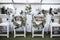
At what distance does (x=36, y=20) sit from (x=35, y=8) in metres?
0.55

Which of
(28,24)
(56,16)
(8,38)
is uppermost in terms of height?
(56,16)

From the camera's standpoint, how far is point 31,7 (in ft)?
14.3

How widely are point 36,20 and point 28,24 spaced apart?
0.54m

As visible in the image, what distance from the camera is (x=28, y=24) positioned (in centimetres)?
451

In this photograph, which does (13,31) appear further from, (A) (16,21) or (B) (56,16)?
(B) (56,16)

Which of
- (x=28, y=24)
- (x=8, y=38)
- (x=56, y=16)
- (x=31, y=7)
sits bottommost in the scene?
(x=8, y=38)

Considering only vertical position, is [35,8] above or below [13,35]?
above

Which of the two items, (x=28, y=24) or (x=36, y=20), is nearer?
(x=36, y=20)

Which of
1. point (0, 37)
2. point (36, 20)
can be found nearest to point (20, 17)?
point (36, 20)

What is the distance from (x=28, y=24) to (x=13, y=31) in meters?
0.53

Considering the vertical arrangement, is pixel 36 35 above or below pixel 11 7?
below

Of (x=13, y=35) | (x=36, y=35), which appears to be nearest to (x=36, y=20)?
(x=36, y=35)

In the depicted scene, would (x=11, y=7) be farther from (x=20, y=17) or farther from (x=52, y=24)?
(x=52, y=24)

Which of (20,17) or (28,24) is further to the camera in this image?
(28,24)
